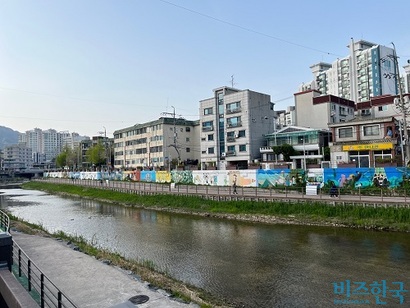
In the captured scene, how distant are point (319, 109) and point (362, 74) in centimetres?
4887

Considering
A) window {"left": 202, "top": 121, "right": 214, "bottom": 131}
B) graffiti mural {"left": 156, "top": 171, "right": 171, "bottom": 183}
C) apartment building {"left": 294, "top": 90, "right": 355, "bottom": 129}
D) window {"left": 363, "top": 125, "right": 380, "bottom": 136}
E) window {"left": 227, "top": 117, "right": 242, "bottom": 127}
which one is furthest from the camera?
window {"left": 202, "top": 121, "right": 214, "bottom": 131}

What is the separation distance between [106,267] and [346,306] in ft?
31.7

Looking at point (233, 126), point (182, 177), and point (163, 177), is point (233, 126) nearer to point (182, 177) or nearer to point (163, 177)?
point (163, 177)

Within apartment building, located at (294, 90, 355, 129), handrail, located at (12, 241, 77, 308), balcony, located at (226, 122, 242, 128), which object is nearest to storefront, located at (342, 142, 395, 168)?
apartment building, located at (294, 90, 355, 129)

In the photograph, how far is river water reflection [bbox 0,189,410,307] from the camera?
1259cm

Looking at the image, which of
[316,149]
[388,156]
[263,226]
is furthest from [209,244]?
[316,149]

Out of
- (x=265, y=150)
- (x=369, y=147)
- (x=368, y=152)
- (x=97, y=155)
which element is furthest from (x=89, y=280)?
(x=97, y=155)

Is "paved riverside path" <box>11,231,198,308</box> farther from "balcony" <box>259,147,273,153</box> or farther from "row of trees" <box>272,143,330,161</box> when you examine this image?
"balcony" <box>259,147,273,153</box>

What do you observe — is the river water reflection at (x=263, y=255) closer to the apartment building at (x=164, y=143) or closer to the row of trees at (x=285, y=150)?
the row of trees at (x=285, y=150)

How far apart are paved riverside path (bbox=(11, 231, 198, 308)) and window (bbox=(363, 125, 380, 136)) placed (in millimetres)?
43628

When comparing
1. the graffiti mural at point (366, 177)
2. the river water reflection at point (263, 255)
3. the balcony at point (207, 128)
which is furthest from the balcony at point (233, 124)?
the river water reflection at point (263, 255)

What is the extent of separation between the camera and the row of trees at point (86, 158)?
108 metres

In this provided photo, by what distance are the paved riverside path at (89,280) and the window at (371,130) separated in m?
43.6

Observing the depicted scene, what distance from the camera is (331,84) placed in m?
113
